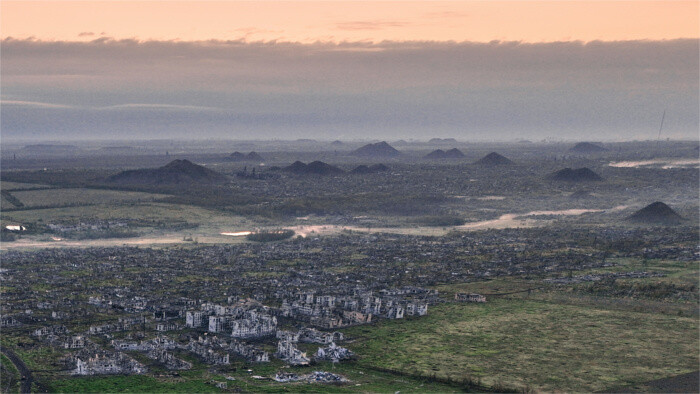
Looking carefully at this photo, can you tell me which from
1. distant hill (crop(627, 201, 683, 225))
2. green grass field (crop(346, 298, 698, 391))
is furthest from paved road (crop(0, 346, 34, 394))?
distant hill (crop(627, 201, 683, 225))

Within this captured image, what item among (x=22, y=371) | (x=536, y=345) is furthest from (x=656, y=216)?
(x=22, y=371)

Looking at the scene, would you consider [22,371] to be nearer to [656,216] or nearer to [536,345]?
[536,345]

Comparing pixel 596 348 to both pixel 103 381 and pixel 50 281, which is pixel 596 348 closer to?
pixel 103 381

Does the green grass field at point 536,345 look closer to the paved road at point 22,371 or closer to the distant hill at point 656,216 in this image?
the paved road at point 22,371

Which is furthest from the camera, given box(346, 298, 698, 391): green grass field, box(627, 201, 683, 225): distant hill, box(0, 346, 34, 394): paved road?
box(627, 201, 683, 225): distant hill

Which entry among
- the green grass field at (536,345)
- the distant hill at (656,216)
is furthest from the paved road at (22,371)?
the distant hill at (656,216)

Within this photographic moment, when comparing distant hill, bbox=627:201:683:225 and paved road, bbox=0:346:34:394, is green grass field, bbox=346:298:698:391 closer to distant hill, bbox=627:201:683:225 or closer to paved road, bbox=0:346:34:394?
paved road, bbox=0:346:34:394

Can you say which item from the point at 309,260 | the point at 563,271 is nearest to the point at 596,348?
the point at 563,271
